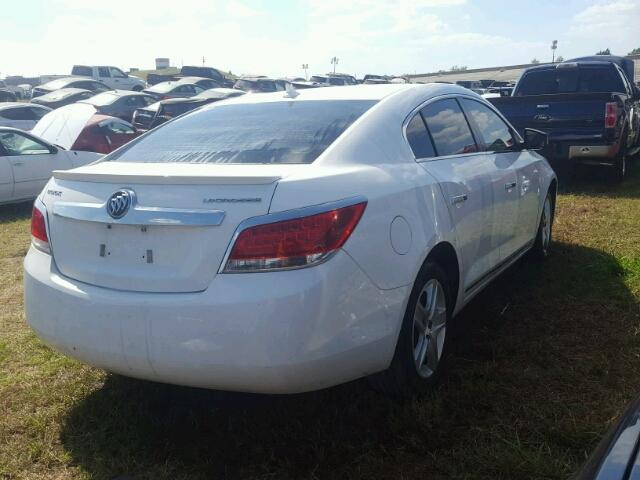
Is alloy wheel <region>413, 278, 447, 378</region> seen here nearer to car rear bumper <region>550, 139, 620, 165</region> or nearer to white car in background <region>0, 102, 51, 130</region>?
car rear bumper <region>550, 139, 620, 165</region>

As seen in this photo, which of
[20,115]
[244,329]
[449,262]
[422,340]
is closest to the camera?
[244,329]

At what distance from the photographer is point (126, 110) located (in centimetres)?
1877

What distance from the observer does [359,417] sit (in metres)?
3.15

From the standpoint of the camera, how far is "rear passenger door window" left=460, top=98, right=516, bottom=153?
442 centimetres

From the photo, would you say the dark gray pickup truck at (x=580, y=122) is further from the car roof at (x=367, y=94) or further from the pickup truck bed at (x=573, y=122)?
the car roof at (x=367, y=94)

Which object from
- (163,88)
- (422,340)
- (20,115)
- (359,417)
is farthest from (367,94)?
(163,88)

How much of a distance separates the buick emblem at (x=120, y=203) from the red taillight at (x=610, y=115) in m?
7.32

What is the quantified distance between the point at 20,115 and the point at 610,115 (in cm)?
1293

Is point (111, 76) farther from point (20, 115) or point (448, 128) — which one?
point (448, 128)

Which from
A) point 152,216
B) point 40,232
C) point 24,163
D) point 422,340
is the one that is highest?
point 152,216

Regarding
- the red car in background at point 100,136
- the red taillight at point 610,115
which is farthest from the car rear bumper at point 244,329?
the red car in background at point 100,136

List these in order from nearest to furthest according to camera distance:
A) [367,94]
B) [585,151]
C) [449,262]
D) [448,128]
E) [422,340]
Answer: [422,340] < [449,262] < [367,94] < [448,128] < [585,151]

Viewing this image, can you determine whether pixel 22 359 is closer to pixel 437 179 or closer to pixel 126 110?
pixel 437 179

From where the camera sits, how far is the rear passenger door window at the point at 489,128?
14.5 feet
